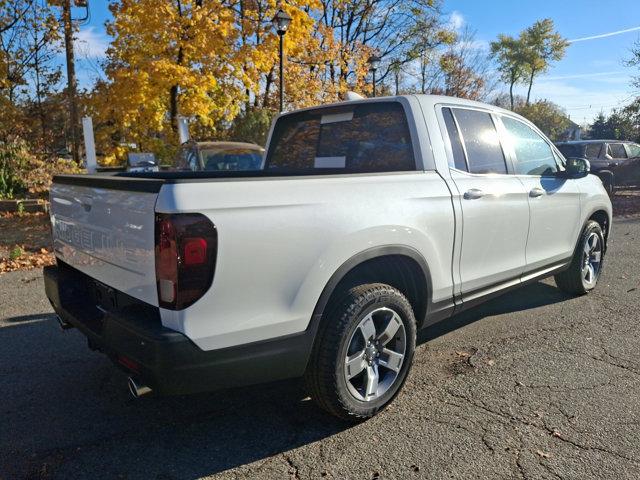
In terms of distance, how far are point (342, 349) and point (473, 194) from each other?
4.86 feet

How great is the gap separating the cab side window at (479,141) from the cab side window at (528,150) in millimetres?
228

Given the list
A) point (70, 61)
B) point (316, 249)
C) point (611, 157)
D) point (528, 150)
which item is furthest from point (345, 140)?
point (611, 157)

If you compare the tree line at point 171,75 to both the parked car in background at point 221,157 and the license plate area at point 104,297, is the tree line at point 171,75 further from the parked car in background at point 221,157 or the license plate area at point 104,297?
the license plate area at point 104,297

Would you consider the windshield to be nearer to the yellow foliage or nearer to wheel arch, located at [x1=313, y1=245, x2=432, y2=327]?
the yellow foliage

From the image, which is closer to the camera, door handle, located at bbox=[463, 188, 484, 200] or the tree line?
door handle, located at bbox=[463, 188, 484, 200]

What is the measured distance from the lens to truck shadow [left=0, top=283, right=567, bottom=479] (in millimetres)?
2480

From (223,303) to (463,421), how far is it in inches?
62.9

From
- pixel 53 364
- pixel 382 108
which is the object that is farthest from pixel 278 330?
pixel 53 364

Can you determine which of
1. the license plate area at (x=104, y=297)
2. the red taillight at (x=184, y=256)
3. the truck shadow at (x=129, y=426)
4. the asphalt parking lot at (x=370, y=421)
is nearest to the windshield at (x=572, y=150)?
A: the asphalt parking lot at (x=370, y=421)

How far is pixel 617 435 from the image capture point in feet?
8.85

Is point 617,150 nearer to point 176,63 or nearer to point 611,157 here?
point 611,157

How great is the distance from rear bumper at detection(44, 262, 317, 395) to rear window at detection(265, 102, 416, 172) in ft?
4.84

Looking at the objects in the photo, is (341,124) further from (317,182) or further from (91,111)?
(91,111)

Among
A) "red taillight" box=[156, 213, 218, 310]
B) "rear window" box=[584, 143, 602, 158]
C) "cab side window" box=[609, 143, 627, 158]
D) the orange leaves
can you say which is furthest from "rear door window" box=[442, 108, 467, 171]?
"cab side window" box=[609, 143, 627, 158]
